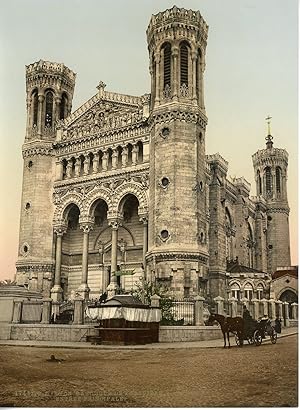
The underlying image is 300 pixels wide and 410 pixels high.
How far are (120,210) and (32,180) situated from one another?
6.99 meters

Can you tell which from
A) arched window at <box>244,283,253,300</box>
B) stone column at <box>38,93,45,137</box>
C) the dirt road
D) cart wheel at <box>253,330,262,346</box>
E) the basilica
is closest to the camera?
the dirt road

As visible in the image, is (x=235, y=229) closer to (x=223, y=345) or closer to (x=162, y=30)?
(x=162, y=30)

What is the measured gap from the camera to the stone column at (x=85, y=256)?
1346 inches

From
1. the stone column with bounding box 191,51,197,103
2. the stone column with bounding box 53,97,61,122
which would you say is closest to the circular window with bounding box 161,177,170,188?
the stone column with bounding box 191,51,197,103

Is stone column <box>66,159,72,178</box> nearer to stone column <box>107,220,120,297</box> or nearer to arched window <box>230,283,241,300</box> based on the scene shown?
stone column <box>107,220,120,297</box>

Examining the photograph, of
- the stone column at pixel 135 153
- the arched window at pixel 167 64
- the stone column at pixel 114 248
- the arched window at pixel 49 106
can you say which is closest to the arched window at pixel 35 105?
the arched window at pixel 49 106

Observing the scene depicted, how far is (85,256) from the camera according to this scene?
35.0 metres

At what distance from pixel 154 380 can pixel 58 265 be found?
76.0 feet

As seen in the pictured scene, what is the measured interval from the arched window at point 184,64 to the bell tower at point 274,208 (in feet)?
42.2

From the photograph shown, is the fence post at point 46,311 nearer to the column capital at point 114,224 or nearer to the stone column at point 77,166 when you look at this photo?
the column capital at point 114,224

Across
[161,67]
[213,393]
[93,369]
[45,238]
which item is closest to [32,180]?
[45,238]

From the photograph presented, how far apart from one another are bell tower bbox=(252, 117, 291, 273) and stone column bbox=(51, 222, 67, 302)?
1706 cm

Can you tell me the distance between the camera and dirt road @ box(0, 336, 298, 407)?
12.4 metres

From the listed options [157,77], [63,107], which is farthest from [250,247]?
[63,107]
